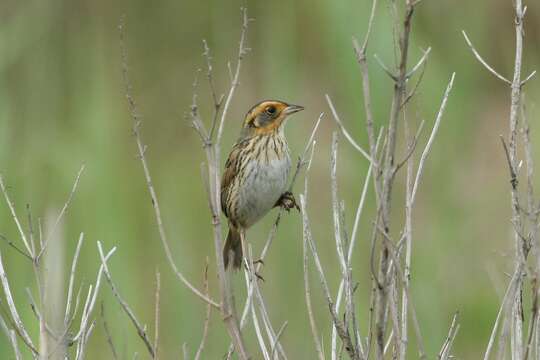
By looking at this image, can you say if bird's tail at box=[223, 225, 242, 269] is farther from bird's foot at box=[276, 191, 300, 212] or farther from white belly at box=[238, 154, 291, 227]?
bird's foot at box=[276, 191, 300, 212]

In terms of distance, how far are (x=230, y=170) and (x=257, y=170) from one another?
0.64 feet

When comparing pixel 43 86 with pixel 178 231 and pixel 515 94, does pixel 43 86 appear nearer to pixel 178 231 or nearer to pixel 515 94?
pixel 178 231

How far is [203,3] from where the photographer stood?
287 inches

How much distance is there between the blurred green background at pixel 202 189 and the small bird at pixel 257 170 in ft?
0.76

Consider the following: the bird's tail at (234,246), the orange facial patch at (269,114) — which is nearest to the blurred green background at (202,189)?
the bird's tail at (234,246)

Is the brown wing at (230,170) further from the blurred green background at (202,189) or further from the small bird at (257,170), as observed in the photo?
the blurred green background at (202,189)

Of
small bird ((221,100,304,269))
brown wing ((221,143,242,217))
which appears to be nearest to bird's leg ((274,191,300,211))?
small bird ((221,100,304,269))

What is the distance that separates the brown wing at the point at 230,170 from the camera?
486 cm

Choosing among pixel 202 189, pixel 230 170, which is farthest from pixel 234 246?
pixel 202 189

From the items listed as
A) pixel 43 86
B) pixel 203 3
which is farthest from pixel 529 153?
pixel 203 3

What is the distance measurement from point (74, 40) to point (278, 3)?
135cm

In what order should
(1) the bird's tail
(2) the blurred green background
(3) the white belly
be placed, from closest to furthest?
(3) the white belly < (1) the bird's tail < (2) the blurred green background

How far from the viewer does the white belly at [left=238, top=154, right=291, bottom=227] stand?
4652 millimetres

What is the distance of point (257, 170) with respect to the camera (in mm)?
4723
